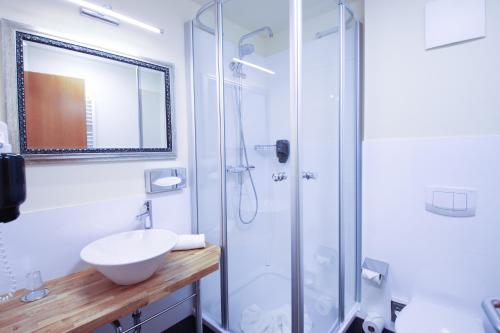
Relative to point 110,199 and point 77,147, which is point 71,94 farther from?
point 110,199

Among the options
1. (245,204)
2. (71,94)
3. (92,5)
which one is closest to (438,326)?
(245,204)

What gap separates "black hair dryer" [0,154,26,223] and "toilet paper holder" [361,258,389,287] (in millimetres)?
1920

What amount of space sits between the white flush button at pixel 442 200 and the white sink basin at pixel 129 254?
1.53m

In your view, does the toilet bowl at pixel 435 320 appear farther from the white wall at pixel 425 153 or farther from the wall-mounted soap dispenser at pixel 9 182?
the wall-mounted soap dispenser at pixel 9 182

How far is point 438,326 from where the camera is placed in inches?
47.7

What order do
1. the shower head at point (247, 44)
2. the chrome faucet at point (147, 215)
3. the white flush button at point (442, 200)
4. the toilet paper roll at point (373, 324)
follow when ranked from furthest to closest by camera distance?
the shower head at point (247, 44) → the toilet paper roll at point (373, 324) → the chrome faucet at point (147, 215) → the white flush button at point (442, 200)

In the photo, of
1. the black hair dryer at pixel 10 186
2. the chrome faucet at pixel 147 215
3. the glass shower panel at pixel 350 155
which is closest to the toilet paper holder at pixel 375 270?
the glass shower panel at pixel 350 155

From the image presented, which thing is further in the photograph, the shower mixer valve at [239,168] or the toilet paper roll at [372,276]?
the shower mixer valve at [239,168]

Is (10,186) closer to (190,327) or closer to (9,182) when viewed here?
(9,182)

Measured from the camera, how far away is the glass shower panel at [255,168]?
163 cm

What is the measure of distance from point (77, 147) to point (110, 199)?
34 cm

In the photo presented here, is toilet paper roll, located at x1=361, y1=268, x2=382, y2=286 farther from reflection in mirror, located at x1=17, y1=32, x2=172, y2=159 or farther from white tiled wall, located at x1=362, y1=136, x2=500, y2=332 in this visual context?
reflection in mirror, located at x1=17, y1=32, x2=172, y2=159

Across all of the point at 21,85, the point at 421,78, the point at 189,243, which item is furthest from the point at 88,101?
the point at 421,78

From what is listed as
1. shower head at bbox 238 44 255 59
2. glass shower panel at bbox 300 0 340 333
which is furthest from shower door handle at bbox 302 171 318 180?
shower head at bbox 238 44 255 59
